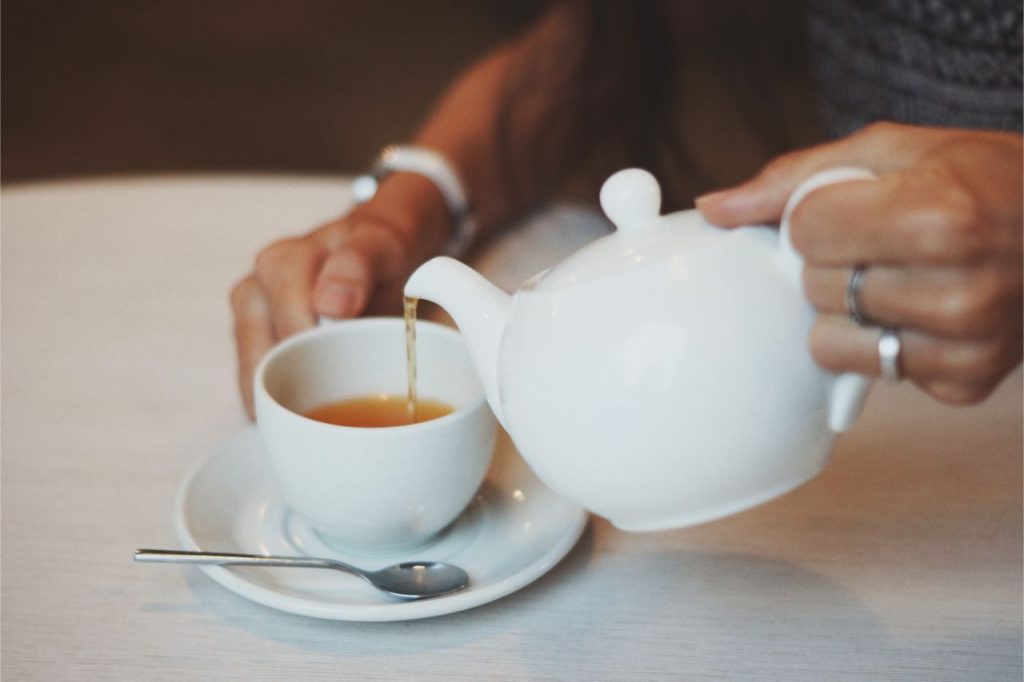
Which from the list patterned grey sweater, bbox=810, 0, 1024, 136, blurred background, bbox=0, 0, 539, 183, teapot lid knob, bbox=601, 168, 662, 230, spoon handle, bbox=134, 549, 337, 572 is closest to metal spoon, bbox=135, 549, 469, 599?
spoon handle, bbox=134, 549, 337, 572

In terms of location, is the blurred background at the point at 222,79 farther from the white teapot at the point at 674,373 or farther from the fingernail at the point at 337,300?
the white teapot at the point at 674,373

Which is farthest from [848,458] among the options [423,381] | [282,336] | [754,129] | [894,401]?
[754,129]

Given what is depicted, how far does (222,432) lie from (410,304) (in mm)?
209

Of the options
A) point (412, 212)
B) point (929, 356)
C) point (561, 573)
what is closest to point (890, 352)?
point (929, 356)

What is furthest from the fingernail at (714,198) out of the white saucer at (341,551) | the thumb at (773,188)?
the white saucer at (341,551)

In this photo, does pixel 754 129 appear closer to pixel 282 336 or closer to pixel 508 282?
pixel 508 282

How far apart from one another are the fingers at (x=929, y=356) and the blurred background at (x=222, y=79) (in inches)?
93.1

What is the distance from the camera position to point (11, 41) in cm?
364

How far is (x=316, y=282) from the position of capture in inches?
31.6

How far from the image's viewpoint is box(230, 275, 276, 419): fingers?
30.5 inches

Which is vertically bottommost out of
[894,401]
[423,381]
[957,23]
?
[894,401]

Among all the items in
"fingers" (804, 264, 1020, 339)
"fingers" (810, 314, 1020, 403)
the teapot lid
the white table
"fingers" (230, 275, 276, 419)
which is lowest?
the white table

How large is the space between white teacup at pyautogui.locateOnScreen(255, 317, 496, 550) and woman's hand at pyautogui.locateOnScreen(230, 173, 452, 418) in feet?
0.34

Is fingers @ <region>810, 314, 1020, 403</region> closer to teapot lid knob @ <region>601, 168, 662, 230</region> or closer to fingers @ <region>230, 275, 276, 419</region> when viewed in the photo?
teapot lid knob @ <region>601, 168, 662, 230</region>
